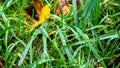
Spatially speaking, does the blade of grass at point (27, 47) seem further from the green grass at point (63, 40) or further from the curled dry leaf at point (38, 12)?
the curled dry leaf at point (38, 12)

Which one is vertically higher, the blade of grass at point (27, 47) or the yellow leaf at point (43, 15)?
the yellow leaf at point (43, 15)

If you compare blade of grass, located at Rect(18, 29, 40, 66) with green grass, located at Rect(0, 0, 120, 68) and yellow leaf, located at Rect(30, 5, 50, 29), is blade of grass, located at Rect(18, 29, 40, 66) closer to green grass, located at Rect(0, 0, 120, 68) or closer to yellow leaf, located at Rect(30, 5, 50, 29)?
green grass, located at Rect(0, 0, 120, 68)

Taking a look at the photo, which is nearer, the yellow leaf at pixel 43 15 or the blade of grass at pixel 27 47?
the blade of grass at pixel 27 47

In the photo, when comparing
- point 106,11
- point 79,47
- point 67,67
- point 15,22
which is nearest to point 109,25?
point 106,11

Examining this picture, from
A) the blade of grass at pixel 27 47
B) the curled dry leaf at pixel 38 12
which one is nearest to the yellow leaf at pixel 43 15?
the curled dry leaf at pixel 38 12

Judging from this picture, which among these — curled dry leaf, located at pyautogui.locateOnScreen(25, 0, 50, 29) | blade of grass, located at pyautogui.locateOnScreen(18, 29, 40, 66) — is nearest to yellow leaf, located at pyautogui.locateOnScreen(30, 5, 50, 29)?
curled dry leaf, located at pyautogui.locateOnScreen(25, 0, 50, 29)

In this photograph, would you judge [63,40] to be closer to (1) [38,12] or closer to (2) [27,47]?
(2) [27,47]

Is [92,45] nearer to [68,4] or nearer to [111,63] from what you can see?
[111,63]

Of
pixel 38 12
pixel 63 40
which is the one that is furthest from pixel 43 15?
pixel 63 40
